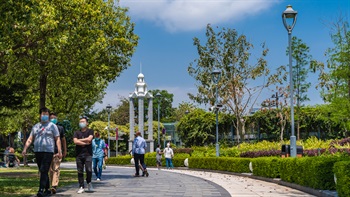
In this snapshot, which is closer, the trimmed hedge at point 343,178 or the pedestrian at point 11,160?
the trimmed hedge at point 343,178

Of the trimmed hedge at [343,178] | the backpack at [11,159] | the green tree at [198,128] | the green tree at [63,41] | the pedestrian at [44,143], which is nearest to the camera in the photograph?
the trimmed hedge at [343,178]

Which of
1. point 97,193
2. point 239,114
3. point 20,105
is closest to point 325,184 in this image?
point 97,193

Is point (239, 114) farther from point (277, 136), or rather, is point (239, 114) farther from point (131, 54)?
point (131, 54)

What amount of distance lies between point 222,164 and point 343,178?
1819 centimetres

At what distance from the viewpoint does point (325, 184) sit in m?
11.9

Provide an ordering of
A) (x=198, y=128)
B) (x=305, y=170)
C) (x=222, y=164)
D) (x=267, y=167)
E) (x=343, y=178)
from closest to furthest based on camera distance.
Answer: (x=343, y=178), (x=305, y=170), (x=267, y=167), (x=222, y=164), (x=198, y=128)

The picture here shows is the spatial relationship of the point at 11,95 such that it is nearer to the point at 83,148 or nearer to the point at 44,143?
the point at 83,148

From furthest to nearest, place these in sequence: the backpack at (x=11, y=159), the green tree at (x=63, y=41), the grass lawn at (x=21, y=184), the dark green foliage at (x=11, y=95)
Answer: the backpack at (x=11, y=159) < the dark green foliage at (x=11, y=95) < the green tree at (x=63, y=41) < the grass lawn at (x=21, y=184)

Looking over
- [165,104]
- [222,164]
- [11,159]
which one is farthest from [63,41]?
[165,104]

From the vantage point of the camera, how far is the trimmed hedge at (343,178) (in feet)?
30.2

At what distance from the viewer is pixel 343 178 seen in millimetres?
9445

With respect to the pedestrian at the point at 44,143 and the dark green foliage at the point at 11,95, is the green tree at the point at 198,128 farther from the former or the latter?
the pedestrian at the point at 44,143

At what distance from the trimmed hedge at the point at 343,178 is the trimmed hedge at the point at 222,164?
13366mm

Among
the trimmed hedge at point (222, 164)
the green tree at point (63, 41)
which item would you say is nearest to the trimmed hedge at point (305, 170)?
the trimmed hedge at point (222, 164)
